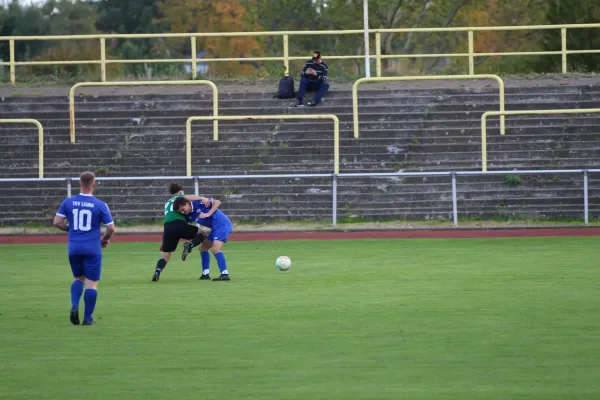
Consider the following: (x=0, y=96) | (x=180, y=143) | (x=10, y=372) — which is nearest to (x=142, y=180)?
(x=180, y=143)

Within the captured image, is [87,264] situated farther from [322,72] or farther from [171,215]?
[322,72]

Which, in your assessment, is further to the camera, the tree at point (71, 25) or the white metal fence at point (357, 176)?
the tree at point (71, 25)

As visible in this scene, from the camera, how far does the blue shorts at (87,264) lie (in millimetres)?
12555

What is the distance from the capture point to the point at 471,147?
29.1m

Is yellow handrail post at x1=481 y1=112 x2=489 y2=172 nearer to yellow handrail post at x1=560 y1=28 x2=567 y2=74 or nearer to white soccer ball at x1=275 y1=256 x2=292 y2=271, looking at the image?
yellow handrail post at x1=560 y1=28 x2=567 y2=74

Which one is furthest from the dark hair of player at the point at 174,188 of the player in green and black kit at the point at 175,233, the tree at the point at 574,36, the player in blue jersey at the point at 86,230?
the tree at the point at 574,36

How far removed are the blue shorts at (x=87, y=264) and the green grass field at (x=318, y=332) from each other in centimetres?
60

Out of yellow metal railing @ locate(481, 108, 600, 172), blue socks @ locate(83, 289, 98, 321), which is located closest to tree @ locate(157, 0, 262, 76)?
yellow metal railing @ locate(481, 108, 600, 172)

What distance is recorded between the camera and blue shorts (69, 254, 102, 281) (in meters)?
12.6

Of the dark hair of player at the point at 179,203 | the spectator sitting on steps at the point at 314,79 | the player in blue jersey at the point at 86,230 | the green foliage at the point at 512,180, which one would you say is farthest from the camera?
the spectator sitting on steps at the point at 314,79

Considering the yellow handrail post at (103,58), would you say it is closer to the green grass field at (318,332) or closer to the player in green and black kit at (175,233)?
the green grass field at (318,332)

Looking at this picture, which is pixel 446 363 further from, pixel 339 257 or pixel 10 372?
pixel 339 257

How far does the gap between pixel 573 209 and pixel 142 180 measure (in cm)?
1042

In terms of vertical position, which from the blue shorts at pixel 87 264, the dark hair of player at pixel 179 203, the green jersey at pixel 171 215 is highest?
the dark hair of player at pixel 179 203
